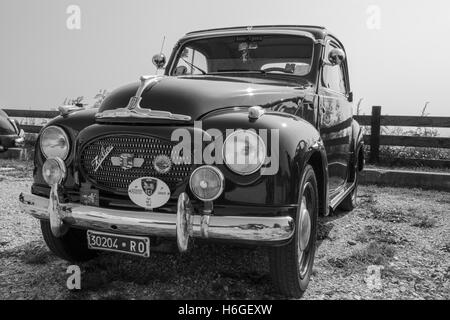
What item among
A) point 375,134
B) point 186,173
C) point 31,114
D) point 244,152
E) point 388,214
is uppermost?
point 244,152

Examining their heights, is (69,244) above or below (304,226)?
below

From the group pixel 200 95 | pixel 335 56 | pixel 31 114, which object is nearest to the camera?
pixel 200 95

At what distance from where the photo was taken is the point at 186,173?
2.55 meters

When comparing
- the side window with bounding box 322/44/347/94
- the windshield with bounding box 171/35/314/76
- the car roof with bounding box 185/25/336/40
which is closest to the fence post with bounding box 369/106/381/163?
the side window with bounding box 322/44/347/94

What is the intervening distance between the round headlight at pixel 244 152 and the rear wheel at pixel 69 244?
4.92ft

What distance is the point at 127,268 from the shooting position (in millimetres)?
3301

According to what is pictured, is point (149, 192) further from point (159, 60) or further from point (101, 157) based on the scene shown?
point (159, 60)

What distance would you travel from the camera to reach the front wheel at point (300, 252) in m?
2.63

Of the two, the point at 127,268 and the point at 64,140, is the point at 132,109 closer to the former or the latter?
the point at 64,140

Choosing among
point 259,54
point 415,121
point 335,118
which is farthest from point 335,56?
point 415,121

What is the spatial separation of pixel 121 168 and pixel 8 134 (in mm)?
7942

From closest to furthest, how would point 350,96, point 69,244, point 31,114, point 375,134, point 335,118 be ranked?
point 69,244
point 335,118
point 350,96
point 375,134
point 31,114
